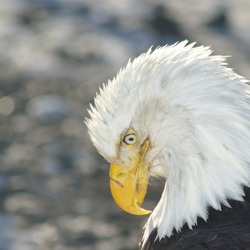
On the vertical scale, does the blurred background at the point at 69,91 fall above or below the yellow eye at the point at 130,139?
above

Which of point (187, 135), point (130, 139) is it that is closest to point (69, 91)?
point (130, 139)

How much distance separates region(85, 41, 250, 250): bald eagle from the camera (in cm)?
580

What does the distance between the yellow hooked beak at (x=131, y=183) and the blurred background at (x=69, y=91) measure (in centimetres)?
273

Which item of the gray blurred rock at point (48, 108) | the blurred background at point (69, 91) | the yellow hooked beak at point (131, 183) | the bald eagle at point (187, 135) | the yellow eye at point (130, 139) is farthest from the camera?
the gray blurred rock at point (48, 108)

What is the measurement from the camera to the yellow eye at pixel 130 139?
602 cm

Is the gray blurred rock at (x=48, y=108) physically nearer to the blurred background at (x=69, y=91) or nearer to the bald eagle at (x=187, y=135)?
the blurred background at (x=69, y=91)

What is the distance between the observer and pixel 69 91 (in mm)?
10750

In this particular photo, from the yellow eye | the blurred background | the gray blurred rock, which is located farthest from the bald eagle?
the gray blurred rock

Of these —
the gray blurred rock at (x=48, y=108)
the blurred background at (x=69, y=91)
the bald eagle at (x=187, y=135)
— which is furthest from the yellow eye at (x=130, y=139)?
the gray blurred rock at (x=48, y=108)

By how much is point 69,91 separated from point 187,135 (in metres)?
4.97

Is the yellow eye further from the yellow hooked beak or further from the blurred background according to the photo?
the blurred background

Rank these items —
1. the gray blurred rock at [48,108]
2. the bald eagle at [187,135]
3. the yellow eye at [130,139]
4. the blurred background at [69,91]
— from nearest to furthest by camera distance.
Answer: the bald eagle at [187,135] < the yellow eye at [130,139] < the blurred background at [69,91] < the gray blurred rock at [48,108]

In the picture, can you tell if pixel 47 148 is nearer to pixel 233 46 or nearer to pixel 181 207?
pixel 233 46

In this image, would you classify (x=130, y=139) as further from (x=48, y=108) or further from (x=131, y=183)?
(x=48, y=108)
